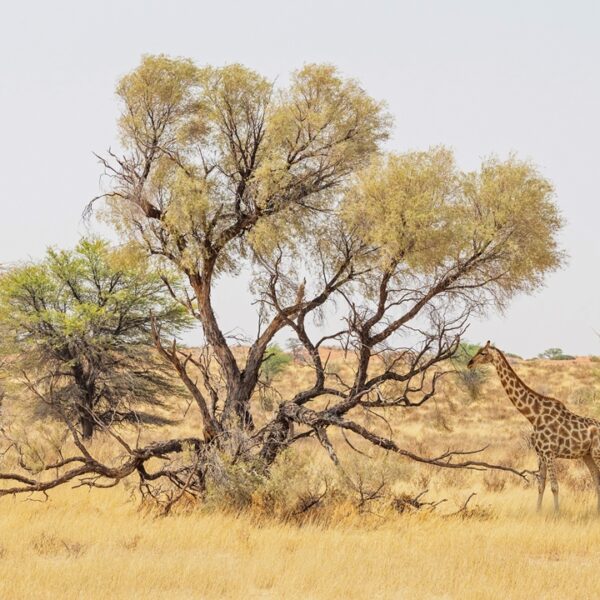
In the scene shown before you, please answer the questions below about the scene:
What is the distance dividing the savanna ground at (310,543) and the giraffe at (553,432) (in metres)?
0.69

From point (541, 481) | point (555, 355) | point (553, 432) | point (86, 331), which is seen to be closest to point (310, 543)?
point (541, 481)

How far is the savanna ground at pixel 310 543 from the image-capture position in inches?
316

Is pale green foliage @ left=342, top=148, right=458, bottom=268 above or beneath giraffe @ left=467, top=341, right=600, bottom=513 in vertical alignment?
above

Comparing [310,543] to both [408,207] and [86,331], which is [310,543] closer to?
[408,207]

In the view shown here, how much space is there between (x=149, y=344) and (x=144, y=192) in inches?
462

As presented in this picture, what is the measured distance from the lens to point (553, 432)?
13.0 metres

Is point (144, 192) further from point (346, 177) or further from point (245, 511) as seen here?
point (245, 511)

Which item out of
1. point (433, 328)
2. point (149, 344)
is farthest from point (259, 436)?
point (149, 344)

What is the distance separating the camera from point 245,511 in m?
11.7

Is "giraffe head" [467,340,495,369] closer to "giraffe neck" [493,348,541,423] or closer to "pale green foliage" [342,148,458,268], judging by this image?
"giraffe neck" [493,348,541,423]

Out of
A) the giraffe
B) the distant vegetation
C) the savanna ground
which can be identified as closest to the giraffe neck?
the giraffe

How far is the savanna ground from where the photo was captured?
8.04m

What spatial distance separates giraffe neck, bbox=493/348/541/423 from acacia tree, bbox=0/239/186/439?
1311cm

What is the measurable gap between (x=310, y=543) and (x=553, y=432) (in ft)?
16.5
